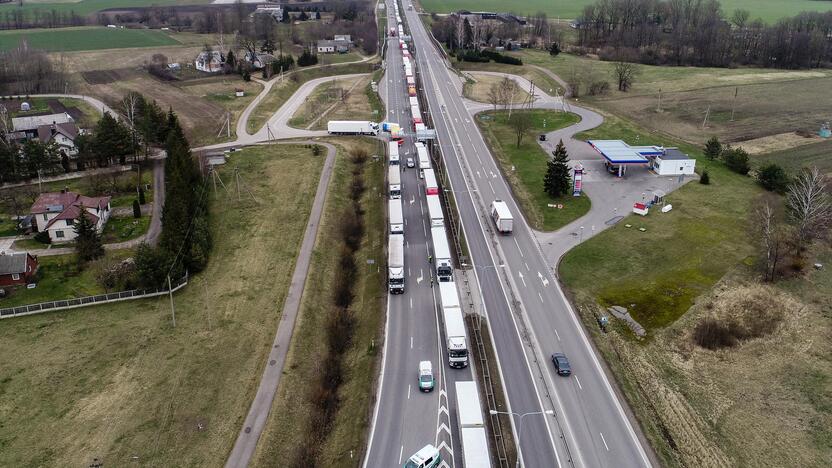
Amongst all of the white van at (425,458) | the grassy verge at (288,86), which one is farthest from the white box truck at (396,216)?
the grassy verge at (288,86)

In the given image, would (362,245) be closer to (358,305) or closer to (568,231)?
(358,305)

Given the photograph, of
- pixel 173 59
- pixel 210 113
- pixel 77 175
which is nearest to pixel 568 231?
pixel 77 175

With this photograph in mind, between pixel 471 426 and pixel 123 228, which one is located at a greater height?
pixel 123 228

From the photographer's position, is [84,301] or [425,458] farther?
[84,301]

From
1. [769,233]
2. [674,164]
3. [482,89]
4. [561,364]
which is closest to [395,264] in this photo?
[561,364]

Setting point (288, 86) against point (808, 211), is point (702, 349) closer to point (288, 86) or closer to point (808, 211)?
point (808, 211)

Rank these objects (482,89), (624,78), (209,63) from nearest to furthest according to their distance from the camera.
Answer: (624,78) < (482,89) < (209,63)

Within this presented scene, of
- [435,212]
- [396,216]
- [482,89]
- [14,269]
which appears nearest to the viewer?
[14,269]
